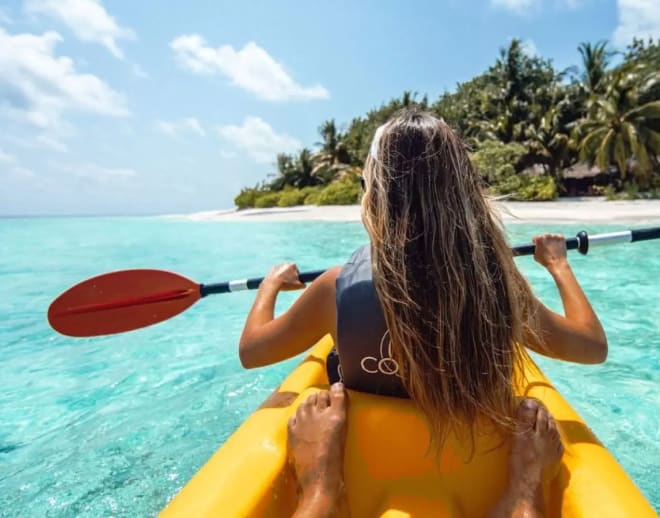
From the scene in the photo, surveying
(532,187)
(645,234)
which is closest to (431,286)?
(645,234)

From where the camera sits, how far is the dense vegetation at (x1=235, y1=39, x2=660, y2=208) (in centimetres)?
1728

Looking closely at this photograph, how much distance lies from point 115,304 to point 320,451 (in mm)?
1726

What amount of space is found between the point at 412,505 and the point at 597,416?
1875mm

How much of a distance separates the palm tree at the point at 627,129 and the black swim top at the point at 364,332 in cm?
1943

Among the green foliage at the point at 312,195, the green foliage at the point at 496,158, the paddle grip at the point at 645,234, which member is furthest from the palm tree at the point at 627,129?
the paddle grip at the point at 645,234

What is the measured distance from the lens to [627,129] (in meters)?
16.8

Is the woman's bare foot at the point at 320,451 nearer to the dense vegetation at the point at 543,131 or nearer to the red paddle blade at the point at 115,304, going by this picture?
the red paddle blade at the point at 115,304

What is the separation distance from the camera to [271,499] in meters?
1.04

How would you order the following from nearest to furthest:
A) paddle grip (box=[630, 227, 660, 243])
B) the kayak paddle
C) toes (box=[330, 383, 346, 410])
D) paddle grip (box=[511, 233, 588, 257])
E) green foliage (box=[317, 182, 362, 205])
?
toes (box=[330, 383, 346, 410]) → paddle grip (box=[511, 233, 588, 257]) → paddle grip (box=[630, 227, 660, 243]) → the kayak paddle → green foliage (box=[317, 182, 362, 205])

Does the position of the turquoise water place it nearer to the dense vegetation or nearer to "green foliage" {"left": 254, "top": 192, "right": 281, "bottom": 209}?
the dense vegetation

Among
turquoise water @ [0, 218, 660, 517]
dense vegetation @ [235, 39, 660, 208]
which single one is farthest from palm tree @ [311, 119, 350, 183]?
turquoise water @ [0, 218, 660, 517]

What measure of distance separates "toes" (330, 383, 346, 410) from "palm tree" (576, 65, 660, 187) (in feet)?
63.9

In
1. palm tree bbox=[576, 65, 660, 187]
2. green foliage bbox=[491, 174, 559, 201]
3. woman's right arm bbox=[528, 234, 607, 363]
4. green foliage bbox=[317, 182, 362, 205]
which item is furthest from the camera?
green foliage bbox=[317, 182, 362, 205]

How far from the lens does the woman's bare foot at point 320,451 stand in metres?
0.99
